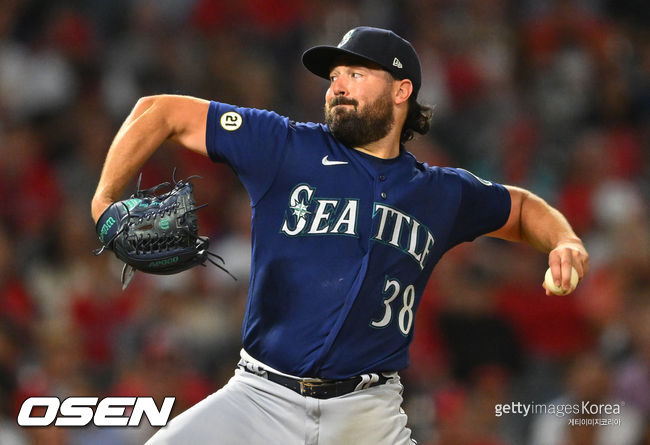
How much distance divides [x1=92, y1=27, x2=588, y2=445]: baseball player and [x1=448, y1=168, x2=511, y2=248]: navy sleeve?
84mm

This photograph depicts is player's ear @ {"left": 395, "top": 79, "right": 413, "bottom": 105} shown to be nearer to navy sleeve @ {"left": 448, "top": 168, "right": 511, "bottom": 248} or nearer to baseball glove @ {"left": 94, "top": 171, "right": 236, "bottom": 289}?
navy sleeve @ {"left": 448, "top": 168, "right": 511, "bottom": 248}

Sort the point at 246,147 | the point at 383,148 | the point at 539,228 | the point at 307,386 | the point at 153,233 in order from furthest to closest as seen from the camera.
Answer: the point at 539,228 → the point at 383,148 → the point at 246,147 → the point at 307,386 → the point at 153,233

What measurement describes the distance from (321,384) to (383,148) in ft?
2.86

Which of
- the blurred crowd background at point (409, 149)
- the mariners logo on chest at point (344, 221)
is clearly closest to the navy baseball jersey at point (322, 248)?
the mariners logo on chest at point (344, 221)

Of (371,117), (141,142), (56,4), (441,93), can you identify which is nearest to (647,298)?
(441,93)

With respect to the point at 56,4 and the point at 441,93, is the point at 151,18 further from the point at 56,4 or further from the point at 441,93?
the point at 441,93

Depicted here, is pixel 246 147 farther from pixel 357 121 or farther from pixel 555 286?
pixel 555 286

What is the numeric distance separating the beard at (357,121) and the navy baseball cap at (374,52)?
129 mm

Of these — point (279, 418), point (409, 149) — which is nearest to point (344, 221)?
point (279, 418)

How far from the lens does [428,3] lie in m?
7.57

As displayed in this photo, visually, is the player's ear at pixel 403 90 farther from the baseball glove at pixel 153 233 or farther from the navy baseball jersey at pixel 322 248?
the baseball glove at pixel 153 233

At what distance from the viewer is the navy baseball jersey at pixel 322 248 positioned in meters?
2.98

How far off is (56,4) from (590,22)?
13.9 feet

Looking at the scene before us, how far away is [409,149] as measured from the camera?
21.9 ft
